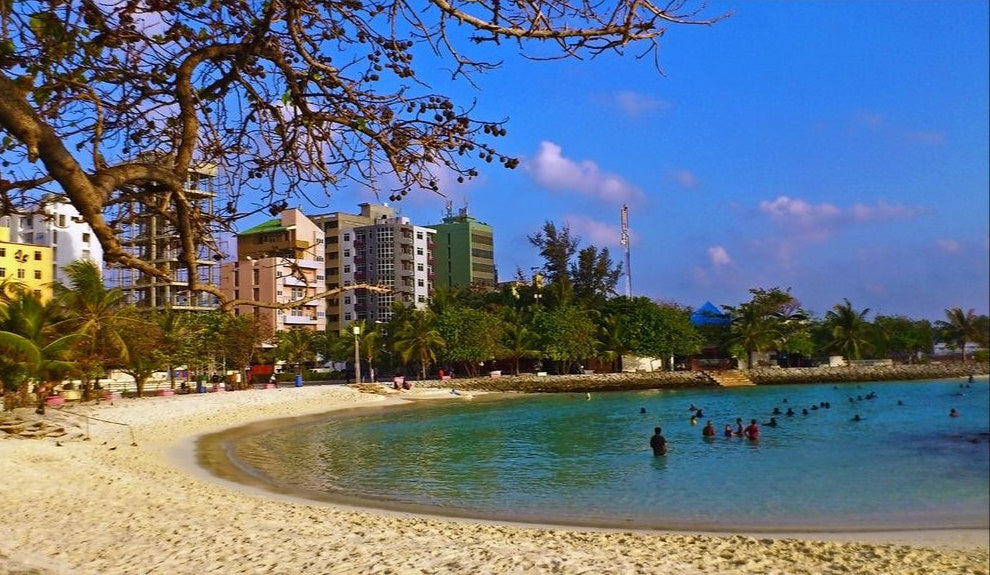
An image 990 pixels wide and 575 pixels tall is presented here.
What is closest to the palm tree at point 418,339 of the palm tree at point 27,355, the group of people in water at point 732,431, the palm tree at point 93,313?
the group of people in water at point 732,431

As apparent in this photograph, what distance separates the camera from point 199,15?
5.31m

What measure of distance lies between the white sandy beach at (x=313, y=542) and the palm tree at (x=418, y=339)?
125 ft

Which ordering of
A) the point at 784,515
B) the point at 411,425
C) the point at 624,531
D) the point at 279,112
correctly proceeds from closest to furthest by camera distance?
the point at 279,112
the point at 624,531
the point at 784,515
the point at 411,425

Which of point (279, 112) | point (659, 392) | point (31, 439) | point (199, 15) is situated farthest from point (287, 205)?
point (659, 392)

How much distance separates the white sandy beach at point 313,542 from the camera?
8961 millimetres

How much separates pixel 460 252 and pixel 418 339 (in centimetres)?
4200

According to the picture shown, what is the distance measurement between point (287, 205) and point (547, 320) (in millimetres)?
52942

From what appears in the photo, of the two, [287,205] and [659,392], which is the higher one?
[287,205]

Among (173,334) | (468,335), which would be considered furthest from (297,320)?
(173,334)

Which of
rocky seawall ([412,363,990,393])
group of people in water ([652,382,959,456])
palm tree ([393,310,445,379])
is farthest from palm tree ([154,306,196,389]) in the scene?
group of people in water ([652,382,959,456])

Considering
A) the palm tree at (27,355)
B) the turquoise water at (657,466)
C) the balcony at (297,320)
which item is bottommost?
the turquoise water at (657,466)

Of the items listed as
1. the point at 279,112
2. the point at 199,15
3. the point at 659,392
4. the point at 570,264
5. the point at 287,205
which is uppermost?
the point at 570,264

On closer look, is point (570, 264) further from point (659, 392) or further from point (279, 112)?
point (279, 112)

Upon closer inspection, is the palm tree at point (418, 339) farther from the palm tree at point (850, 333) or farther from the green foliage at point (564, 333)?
the palm tree at point (850, 333)
